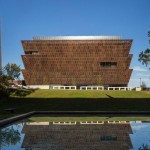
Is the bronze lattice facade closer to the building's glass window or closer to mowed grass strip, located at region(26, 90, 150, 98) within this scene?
the building's glass window

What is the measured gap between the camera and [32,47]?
97812mm

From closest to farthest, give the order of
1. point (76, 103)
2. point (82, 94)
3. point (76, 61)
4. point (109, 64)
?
point (76, 103), point (82, 94), point (76, 61), point (109, 64)

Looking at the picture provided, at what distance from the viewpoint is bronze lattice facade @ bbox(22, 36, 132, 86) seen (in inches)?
3826

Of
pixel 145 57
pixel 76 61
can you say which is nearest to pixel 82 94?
pixel 145 57

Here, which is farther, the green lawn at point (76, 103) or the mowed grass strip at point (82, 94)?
the mowed grass strip at point (82, 94)

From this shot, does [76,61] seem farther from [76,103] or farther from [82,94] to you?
[76,103]

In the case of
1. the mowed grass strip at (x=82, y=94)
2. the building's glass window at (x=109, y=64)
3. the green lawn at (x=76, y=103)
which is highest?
the building's glass window at (x=109, y=64)

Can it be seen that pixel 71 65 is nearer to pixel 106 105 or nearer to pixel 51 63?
pixel 51 63

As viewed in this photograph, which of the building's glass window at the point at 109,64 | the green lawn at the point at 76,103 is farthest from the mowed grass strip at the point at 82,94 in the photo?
the building's glass window at the point at 109,64

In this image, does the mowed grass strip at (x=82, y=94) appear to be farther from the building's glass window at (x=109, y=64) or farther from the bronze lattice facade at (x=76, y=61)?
the building's glass window at (x=109, y=64)

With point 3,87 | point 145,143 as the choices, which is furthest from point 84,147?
point 3,87

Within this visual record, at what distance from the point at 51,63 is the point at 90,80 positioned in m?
12.1

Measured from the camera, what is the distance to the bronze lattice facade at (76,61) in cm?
9719

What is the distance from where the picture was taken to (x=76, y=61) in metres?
97.6
